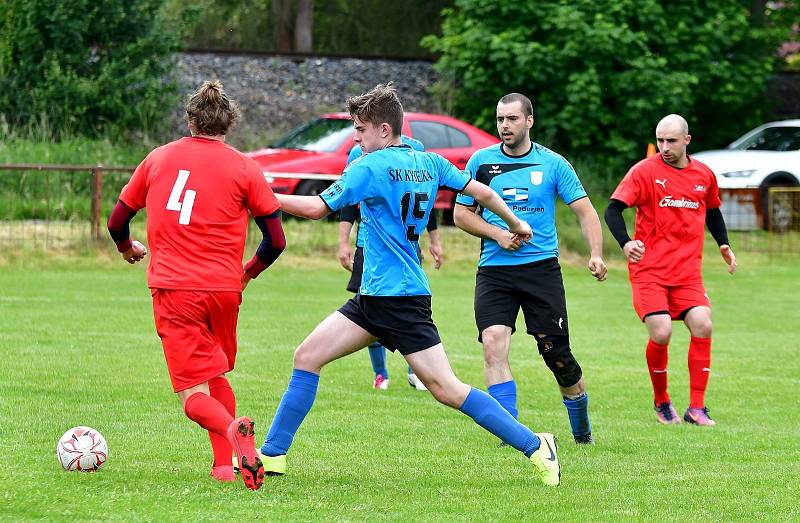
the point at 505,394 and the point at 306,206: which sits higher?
the point at 306,206

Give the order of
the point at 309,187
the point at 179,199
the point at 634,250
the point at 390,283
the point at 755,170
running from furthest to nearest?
the point at 755,170
the point at 309,187
the point at 634,250
the point at 390,283
the point at 179,199

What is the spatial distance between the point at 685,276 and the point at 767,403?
1541mm

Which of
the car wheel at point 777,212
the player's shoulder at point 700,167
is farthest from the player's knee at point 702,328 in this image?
the car wheel at point 777,212

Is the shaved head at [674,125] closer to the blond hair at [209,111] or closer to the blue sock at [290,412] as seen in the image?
the blue sock at [290,412]

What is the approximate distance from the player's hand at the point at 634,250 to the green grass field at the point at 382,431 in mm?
1108

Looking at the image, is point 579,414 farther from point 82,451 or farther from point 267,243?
point 82,451

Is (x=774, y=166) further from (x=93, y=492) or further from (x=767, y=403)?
(x=93, y=492)

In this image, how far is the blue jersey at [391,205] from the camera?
641 centimetres

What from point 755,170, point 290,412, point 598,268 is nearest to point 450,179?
point 290,412

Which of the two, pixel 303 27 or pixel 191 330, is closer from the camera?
pixel 191 330

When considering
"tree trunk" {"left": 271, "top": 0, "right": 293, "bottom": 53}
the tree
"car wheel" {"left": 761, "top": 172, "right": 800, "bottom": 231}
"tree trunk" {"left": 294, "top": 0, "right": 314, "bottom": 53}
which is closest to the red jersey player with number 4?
"car wheel" {"left": 761, "top": 172, "right": 800, "bottom": 231}

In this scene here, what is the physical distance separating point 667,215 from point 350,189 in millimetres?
3447

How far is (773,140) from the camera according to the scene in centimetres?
2386

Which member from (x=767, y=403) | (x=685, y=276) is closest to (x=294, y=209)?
(x=685, y=276)
